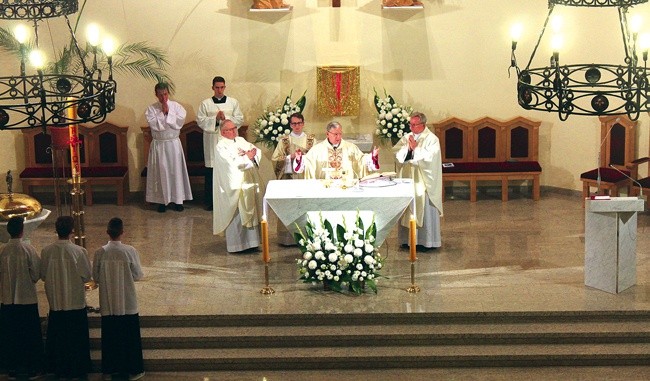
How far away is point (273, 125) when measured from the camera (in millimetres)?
15484

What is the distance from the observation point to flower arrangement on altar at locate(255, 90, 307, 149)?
50.6ft

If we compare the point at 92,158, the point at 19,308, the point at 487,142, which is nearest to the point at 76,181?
the point at 19,308

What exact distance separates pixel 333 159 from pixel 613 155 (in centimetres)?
498

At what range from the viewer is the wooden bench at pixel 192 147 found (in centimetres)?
1659

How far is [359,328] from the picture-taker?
10969mm

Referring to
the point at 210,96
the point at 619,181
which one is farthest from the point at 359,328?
the point at 210,96

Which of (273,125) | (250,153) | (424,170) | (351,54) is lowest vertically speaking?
(424,170)

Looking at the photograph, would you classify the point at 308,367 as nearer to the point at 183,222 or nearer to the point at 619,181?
the point at 183,222

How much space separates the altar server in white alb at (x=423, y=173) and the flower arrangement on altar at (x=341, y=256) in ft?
5.17

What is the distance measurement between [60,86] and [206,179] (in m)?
8.78

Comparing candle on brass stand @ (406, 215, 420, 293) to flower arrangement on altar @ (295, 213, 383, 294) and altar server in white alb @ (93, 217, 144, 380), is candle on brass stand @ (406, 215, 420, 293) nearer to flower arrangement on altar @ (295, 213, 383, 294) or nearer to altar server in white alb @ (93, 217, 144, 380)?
flower arrangement on altar @ (295, 213, 383, 294)

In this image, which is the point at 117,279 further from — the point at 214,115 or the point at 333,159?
the point at 214,115

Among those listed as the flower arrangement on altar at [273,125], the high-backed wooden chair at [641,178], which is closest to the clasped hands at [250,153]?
the flower arrangement on altar at [273,125]

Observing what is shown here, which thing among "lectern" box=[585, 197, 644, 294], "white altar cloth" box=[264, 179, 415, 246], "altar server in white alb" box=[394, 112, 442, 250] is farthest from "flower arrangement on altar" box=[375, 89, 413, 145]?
"lectern" box=[585, 197, 644, 294]
